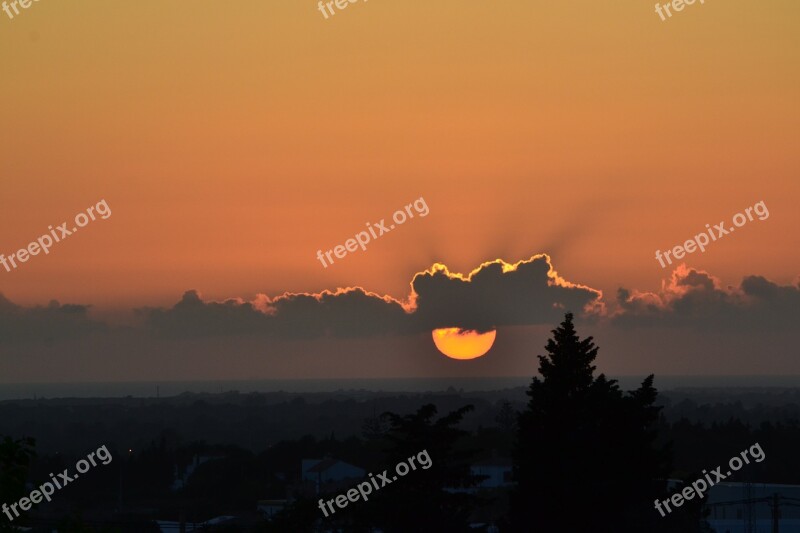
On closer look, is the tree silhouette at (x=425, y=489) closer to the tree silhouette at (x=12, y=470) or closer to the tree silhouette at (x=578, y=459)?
the tree silhouette at (x=578, y=459)

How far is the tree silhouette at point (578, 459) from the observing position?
38.0 metres

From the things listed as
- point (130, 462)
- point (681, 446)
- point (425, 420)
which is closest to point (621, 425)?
point (425, 420)

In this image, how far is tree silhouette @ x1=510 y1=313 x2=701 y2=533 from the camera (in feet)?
125

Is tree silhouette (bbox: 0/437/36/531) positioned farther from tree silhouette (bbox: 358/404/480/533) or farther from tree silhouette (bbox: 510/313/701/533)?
tree silhouette (bbox: 510/313/701/533)

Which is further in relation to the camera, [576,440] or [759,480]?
[759,480]

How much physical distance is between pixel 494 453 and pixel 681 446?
66.3 feet

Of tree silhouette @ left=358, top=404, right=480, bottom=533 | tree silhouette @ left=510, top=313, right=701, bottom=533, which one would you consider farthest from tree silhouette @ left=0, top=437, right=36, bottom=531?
tree silhouette @ left=510, top=313, right=701, bottom=533

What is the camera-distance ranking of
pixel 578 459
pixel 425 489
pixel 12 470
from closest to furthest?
pixel 12 470 < pixel 425 489 < pixel 578 459

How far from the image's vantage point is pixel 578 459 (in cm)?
3869

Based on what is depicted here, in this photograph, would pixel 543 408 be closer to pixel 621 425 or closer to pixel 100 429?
pixel 621 425

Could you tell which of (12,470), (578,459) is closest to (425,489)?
(578,459)

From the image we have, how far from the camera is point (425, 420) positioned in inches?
1455

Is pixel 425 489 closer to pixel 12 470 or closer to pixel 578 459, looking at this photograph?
pixel 578 459

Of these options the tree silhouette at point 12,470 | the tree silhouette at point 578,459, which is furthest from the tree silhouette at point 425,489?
the tree silhouette at point 12,470
